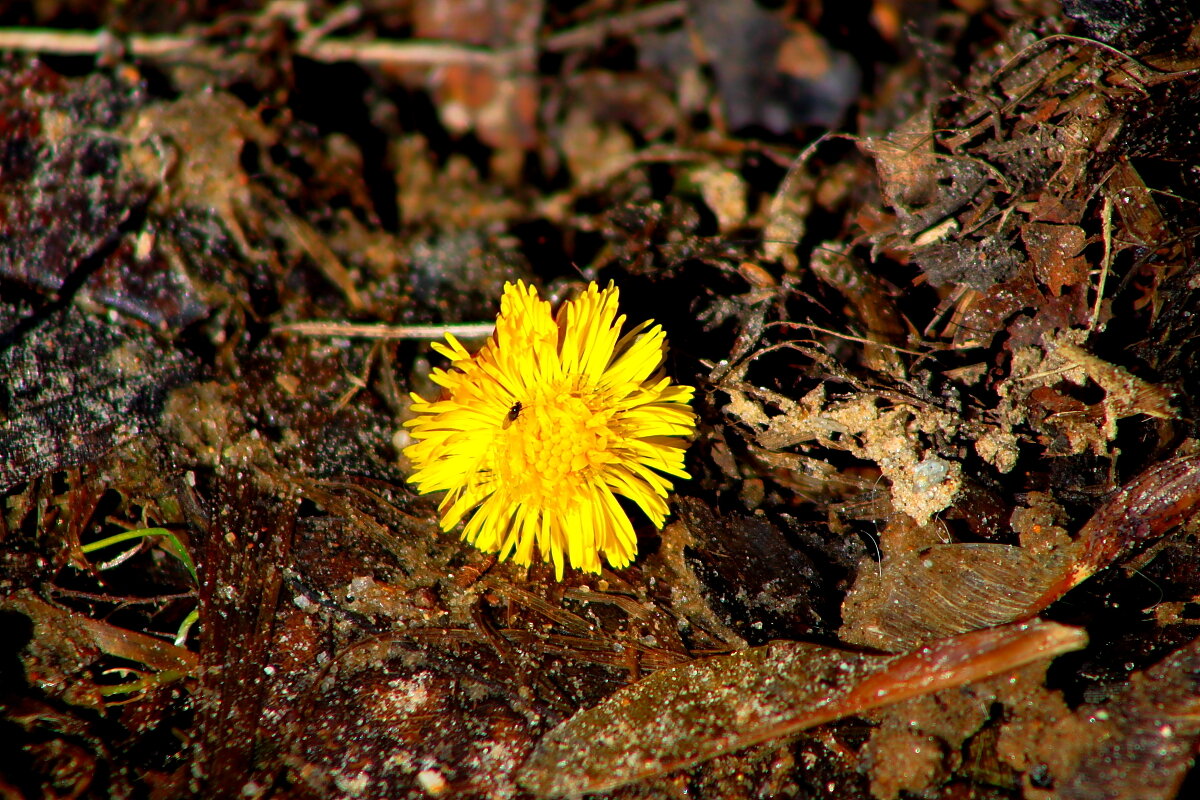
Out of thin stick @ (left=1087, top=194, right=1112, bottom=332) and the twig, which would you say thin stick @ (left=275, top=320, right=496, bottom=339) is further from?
thin stick @ (left=1087, top=194, right=1112, bottom=332)

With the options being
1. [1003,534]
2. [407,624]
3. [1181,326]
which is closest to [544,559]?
[407,624]

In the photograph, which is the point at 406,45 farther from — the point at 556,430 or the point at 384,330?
the point at 556,430

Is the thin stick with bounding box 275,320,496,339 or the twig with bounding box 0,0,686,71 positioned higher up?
the twig with bounding box 0,0,686,71

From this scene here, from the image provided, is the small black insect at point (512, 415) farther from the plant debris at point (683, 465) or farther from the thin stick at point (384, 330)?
the thin stick at point (384, 330)

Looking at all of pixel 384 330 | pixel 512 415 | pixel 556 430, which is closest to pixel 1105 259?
pixel 556 430

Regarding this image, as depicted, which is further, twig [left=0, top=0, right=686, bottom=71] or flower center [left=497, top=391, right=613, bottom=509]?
twig [left=0, top=0, right=686, bottom=71]

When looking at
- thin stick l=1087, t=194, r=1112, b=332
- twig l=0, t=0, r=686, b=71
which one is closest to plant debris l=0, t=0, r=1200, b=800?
thin stick l=1087, t=194, r=1112, b=332

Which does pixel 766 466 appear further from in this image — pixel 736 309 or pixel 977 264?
pixel 977 264

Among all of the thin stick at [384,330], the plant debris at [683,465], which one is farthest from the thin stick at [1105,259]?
the thin stick at [384,330]
